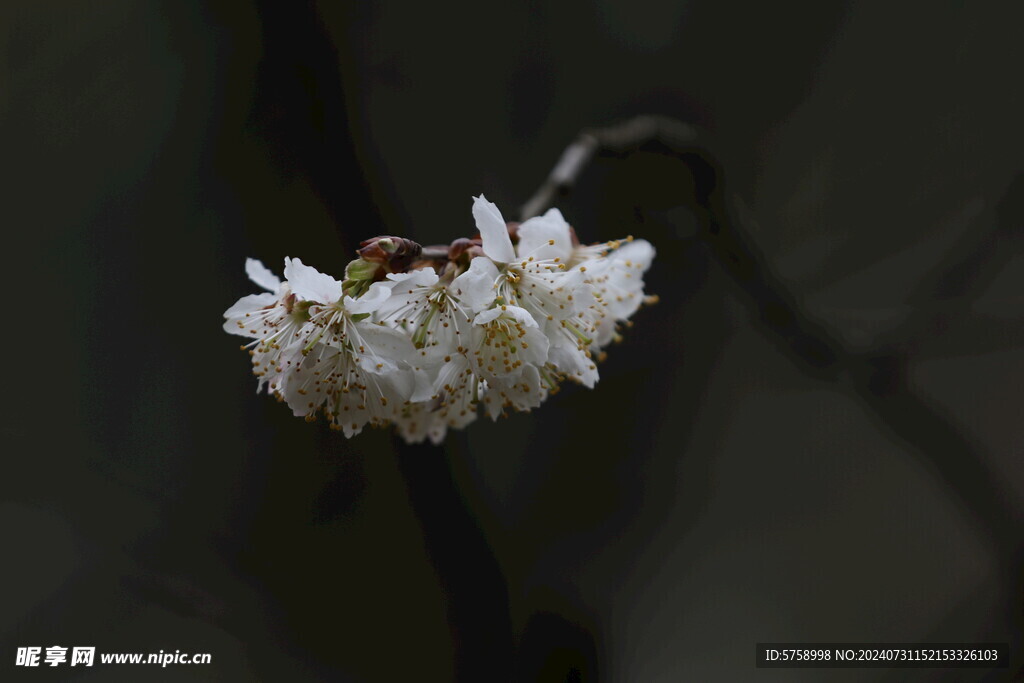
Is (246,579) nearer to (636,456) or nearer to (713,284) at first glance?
(636,456)

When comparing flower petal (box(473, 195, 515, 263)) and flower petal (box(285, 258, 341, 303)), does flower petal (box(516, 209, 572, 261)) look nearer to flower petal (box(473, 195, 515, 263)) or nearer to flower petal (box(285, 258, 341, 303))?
flower petal (box(473, 195, 515, 263))

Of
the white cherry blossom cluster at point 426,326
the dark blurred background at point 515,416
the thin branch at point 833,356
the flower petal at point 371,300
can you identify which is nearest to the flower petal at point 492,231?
the white cherry blossom cluster at point 426,326

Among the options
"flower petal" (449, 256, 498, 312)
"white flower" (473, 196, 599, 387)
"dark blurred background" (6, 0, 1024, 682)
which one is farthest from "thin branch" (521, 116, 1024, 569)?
"flower petal" (449, 256, 498, 312)

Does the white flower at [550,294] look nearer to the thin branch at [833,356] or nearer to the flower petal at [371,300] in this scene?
the flower petal at [371,300]

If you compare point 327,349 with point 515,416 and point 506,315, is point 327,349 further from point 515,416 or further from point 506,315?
point 515,416

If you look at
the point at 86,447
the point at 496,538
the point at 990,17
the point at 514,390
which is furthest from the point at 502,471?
the point at 990,17

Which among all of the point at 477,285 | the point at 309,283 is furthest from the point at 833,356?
the point at 309,283
